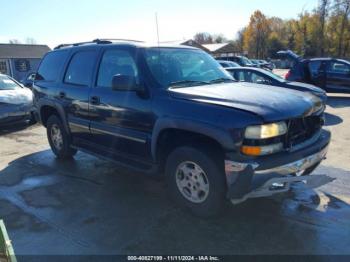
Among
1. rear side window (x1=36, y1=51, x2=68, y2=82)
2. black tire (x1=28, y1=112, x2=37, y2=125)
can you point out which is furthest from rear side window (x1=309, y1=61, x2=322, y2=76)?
rear side window (x1=36, y1=51, x2=68, y2=82)

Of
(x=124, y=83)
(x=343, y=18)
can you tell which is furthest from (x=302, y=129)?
(x=343, y=18)

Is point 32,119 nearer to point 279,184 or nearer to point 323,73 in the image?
point 279,184

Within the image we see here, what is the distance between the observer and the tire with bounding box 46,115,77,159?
243 inches

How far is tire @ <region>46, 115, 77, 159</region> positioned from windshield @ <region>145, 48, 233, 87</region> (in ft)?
7.75

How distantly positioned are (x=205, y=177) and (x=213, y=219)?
50 cm

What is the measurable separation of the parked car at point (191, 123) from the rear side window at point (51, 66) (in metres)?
0.46

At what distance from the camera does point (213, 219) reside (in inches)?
155

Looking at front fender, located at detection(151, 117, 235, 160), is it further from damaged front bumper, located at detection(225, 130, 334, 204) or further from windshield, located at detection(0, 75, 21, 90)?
windshield, located at detection(0, 75, 21, 90)

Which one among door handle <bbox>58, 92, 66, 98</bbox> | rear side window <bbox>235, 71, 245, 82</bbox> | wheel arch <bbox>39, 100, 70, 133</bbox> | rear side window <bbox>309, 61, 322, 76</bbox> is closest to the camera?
door handle <bbox>58, 92, 66, 98</bbox>

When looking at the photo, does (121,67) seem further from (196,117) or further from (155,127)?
(196,117)

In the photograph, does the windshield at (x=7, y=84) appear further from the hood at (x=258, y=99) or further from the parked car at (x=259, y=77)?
the hood at (x=258, y=99)

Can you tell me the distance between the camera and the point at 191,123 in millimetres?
3660

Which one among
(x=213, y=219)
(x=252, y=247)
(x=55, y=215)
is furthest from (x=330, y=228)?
(x=55, y=215)

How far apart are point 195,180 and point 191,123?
676mm
